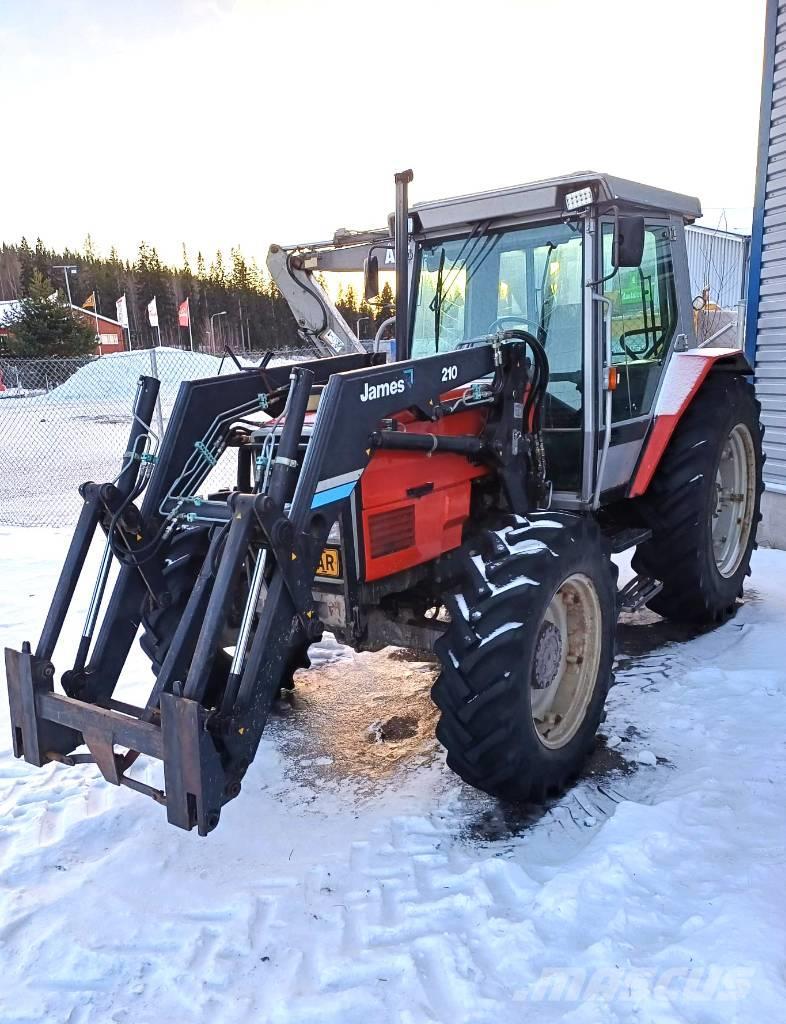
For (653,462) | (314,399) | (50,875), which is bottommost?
(50,875)

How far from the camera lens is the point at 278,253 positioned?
600 centimetres

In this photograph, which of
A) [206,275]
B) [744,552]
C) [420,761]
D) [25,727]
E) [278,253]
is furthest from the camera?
[206,275]

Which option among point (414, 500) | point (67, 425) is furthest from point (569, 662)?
point (67, 425)

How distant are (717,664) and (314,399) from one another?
8.81 ft

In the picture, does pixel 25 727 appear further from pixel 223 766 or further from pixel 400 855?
pixel 400 855

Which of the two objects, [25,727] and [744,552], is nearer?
[25,727]

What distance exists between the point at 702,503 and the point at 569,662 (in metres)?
1.56

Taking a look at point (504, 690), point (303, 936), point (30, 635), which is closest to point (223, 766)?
point (303, 936)

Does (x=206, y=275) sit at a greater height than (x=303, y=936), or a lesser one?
greater

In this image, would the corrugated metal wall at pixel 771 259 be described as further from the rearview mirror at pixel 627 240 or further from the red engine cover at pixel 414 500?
the red engine cover at pixel 414 500

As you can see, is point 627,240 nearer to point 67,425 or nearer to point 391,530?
point 391,530

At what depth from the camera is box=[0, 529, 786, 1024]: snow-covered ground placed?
2.35 meters

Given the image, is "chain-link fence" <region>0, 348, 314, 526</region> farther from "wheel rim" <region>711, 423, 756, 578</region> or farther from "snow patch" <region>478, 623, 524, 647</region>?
"wheel rim" <region>711, 423, 756, 578</region>

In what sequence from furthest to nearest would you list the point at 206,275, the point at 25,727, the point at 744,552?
1. the point at 206,275
2. the point at 744,552
3. the point at 25,727
